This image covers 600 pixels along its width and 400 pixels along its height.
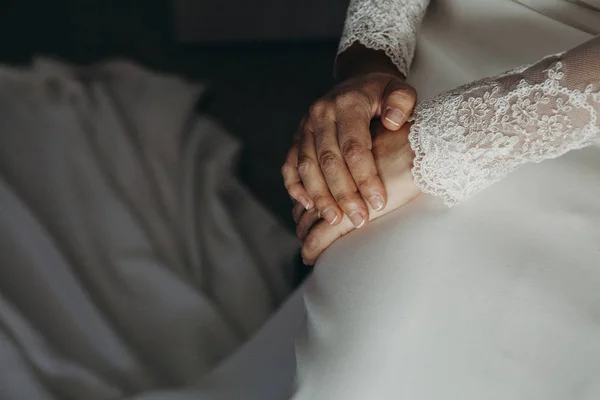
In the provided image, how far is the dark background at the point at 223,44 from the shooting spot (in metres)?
1.66

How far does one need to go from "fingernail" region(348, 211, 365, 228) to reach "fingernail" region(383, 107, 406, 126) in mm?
103

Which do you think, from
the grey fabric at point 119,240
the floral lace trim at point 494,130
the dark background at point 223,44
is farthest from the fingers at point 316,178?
the dark background at point 223,44

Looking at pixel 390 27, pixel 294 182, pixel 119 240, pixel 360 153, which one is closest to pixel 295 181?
pixel 294 182

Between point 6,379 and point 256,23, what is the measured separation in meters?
1.08

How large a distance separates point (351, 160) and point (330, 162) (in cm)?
3

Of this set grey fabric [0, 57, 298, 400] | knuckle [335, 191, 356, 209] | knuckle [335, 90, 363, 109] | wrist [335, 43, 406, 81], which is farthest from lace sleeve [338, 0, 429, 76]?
grey fabric [0, 57, 298, 400]

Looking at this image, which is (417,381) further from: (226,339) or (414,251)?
(226,339)

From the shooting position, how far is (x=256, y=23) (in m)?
1.73

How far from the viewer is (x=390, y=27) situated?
838 millimetres

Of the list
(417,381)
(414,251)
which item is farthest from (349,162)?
(417,381)

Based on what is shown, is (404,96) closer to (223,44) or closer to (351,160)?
(351,160)

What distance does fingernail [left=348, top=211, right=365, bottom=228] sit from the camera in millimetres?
689

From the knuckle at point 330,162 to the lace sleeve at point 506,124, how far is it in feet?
0.30

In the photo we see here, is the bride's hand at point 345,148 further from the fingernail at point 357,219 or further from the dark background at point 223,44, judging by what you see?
the dark background at point 223,44
